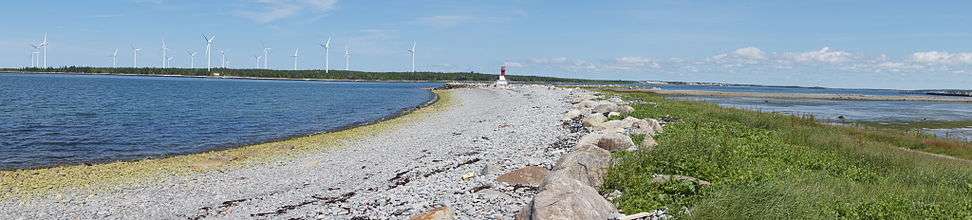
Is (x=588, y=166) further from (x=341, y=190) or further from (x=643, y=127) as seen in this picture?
(x=643, y=127)

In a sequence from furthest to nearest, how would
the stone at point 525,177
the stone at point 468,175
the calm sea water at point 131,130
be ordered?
the calm sea water at point 131,130 < the stone at point 468,175 < the stone at point 525,177

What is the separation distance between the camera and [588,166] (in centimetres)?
1384

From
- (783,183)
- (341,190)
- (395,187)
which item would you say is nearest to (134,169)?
(341,190)

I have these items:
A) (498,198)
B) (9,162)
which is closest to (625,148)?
(498,198)

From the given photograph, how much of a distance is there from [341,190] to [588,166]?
642 cm

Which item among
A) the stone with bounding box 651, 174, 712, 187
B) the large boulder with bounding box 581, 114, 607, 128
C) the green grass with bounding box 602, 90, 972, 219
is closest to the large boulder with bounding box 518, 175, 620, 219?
the green grass with bounding box 602, 90, 972, 219

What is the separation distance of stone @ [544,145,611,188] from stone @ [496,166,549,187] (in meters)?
0.49

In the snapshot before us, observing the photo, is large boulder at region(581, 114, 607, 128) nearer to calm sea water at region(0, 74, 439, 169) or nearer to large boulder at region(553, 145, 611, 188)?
large boulder at region(553, 145, 611, 188)

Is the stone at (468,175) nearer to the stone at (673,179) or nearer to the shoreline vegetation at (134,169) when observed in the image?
the stone at (673,179)

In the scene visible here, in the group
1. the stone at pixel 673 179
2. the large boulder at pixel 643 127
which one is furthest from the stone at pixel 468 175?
the large boulder at pixel 643 127

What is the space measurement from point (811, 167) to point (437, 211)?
36.4 ft

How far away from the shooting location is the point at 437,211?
10.7 m

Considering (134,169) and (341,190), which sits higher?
(341,190)

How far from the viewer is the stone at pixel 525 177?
14.4m
